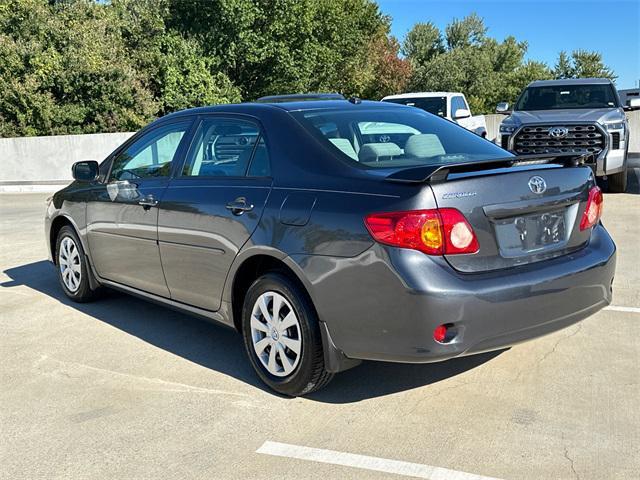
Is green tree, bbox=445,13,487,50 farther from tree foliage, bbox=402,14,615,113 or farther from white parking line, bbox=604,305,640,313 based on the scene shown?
white parking line, bbox=604,305,640,313

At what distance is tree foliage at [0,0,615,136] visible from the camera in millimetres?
22359

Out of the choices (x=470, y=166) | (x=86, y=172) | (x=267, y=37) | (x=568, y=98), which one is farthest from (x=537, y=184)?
(x=267, y=37)

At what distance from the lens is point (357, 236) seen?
3.47m

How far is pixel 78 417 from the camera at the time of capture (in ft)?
12.6

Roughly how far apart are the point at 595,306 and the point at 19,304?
4911 millimetres

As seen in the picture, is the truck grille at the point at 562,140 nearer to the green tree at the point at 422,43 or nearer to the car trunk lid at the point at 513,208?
the car trunk lid at the point at 513,208

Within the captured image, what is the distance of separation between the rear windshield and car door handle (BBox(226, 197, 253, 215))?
0.57m

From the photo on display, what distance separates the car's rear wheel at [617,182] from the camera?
11680 millimetres

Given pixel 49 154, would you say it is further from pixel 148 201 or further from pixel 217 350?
pixel 217 350

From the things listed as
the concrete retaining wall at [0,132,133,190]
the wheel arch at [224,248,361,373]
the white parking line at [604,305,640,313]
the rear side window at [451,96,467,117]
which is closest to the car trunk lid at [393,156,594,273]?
the wheel arch at [224,248,361,373]

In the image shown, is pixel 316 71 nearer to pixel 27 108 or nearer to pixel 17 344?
pixel 27 108

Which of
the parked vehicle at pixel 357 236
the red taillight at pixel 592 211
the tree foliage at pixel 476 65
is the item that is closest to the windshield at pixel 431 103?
the parked vehicle at pixel 357 236

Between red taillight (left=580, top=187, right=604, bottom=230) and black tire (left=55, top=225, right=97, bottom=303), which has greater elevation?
red taillight (left=580, top=187, right=604, bottom=230)

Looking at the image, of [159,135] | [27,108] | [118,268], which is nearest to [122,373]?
[118,268]
